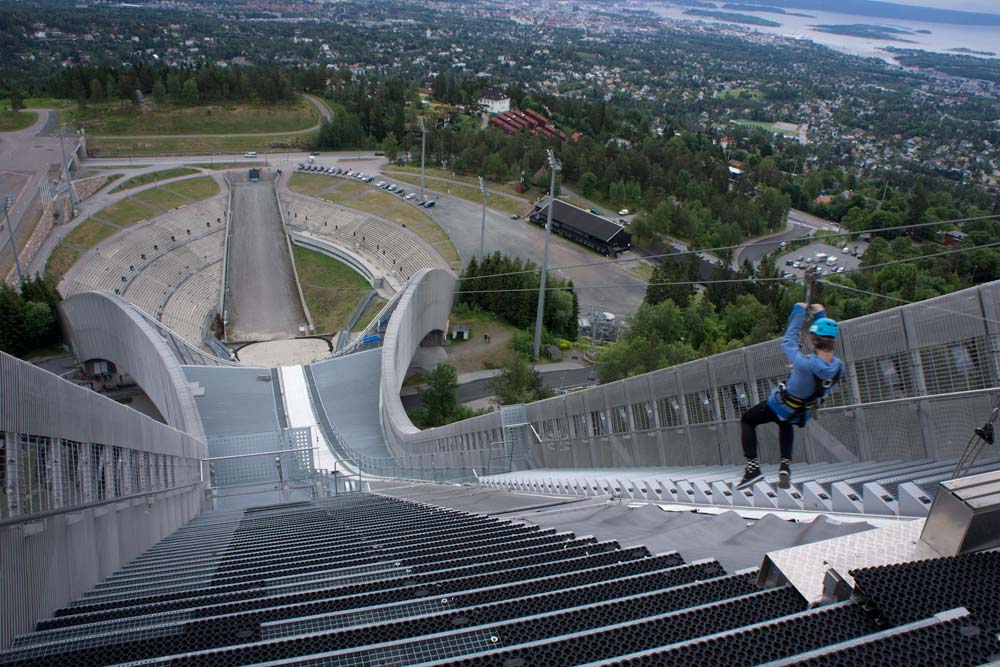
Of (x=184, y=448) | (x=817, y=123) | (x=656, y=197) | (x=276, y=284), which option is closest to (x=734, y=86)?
(x=817, y=123)

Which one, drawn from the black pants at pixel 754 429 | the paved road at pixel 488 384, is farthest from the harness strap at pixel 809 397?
the paved road at pixel 488 384

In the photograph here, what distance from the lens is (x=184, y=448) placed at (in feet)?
47.6

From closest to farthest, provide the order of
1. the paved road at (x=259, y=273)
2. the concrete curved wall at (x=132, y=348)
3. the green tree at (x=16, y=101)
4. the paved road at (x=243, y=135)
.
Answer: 1. the concrete curved wall at (x=132, y=348)
2. the paved road at (x=259, y=273)
3. the paved road at (x=243, y=135)
4. the green tree at (x=16, y=101)

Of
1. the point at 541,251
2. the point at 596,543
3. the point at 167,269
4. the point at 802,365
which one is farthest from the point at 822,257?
the point at 596,543

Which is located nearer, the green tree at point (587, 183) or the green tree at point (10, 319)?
the green tree at point (10, 319)

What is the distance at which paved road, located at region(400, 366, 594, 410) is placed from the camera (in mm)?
31938

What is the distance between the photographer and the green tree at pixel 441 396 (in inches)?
1147

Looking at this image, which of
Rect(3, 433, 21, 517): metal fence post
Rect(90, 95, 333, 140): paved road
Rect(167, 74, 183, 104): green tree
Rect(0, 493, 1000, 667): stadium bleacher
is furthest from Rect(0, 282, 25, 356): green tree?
Rect(167, 74, 183, 104): green tree

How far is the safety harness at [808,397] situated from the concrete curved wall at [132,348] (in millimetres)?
15481

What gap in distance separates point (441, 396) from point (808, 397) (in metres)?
24.3

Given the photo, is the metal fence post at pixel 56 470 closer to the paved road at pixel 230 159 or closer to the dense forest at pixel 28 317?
the dense forest at pixel 28 317

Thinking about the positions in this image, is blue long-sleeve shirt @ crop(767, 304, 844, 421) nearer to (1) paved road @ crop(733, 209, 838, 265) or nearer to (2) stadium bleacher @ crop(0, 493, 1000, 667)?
(2) stadium bleacher @ crop(0, 493, 1000, 667)

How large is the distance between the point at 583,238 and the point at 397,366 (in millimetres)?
26053

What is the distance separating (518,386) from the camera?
95.5ft
